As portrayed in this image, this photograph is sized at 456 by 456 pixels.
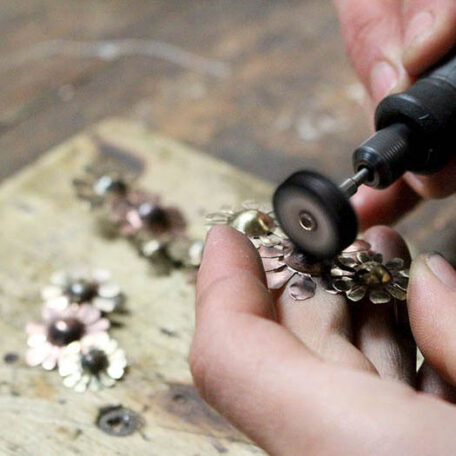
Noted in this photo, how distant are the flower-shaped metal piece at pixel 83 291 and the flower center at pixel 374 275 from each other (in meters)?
0.29

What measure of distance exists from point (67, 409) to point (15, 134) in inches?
24.1

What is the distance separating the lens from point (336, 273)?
0.64 meters

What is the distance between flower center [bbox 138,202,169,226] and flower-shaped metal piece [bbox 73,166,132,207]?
55mm

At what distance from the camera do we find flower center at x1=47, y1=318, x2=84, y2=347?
0.75 meters

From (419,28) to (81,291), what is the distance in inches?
17.7

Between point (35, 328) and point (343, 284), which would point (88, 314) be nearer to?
point (35, 328)

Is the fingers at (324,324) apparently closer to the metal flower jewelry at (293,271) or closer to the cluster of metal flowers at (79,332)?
the metal flower jewelry at (293,271)

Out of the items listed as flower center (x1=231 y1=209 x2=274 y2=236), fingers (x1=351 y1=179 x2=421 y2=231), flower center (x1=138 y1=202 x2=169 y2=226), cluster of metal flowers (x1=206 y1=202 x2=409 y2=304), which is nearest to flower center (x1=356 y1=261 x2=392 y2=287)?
cluster of metal flowers (x1=206 y1=202 x2=409 y2=304)

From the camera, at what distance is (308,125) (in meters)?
1.10

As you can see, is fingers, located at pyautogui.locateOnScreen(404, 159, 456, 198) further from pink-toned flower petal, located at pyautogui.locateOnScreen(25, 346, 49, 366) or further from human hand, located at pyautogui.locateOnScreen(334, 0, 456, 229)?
pink-toned flower petal, located at pyautogui.locateOnScreen(25, 346, 49, 366)

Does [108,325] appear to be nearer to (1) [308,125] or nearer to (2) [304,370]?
(2) [304,370]

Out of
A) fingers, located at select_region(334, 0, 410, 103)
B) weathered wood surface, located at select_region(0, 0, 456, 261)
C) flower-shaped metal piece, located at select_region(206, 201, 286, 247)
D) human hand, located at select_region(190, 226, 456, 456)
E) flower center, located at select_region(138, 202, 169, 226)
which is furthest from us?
weathered wood surface, located at select_region(0, 0, 456, 261)

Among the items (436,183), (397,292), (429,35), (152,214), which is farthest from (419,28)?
(152,214)

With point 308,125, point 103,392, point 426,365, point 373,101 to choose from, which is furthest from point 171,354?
point 308,125
